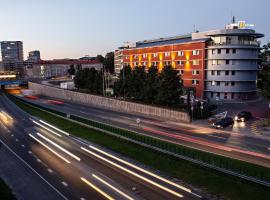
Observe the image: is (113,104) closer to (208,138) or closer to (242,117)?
(242,117)

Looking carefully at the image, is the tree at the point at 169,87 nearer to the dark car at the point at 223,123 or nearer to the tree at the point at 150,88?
the tree at the point at 150,88

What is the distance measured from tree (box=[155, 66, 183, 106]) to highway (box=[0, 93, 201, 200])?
22.5 meters

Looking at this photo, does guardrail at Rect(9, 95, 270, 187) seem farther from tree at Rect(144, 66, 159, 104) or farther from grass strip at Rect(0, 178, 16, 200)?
tree at Rect(144, 66, 159, 104)

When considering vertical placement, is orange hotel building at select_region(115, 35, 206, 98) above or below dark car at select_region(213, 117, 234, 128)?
above

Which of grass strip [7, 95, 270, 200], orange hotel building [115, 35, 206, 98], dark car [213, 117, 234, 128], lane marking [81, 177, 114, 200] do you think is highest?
orange hotel building [115, 35, 206, 98]

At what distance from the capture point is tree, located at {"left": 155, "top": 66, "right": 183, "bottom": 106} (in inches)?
2073

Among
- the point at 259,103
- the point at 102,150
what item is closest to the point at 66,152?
the point at 102,150

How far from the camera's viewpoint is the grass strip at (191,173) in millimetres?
19692

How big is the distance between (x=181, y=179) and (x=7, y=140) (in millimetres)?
28544

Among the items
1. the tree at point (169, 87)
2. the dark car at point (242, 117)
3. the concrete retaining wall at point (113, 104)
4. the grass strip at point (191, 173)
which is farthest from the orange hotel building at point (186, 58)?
the grass strip at point (191, 173)

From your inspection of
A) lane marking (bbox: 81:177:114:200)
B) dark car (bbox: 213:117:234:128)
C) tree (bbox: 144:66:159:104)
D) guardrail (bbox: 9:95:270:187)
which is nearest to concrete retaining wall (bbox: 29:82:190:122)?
tree (bbox: 144:66:159:104)

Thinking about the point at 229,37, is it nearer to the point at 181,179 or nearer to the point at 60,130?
the point at 60,130

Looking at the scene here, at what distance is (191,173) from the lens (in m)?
23.8

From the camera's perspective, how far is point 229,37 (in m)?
69.3
